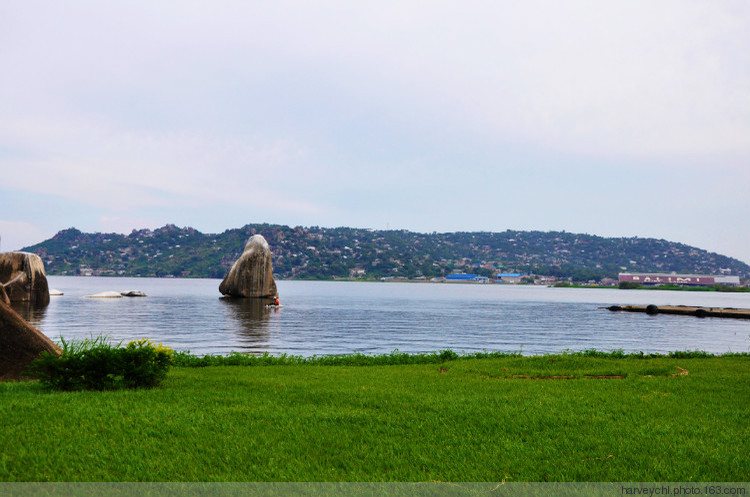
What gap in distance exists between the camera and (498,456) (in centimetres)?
732

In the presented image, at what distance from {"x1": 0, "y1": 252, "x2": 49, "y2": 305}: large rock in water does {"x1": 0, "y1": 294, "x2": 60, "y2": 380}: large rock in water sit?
174 ft

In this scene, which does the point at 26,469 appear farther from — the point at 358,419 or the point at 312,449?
the point at 358,419

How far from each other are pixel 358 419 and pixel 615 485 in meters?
4.11

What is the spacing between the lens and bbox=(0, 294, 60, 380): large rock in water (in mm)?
13367

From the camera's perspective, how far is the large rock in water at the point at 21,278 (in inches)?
2334

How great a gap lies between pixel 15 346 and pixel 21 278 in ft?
181

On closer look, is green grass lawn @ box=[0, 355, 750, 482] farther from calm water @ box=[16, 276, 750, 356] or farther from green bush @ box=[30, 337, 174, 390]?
calm water @ box=[16, 276, 750, 356]

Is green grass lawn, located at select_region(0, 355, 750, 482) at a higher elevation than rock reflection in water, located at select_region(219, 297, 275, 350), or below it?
higher

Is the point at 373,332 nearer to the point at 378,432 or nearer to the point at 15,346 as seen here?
the point at 15,346

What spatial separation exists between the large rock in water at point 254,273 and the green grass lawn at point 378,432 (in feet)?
215

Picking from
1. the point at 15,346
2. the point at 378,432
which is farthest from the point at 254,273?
the point at 378,432

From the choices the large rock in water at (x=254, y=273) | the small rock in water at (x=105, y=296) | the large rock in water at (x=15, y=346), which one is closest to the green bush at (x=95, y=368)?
the large rock in water at (x=15, y=346)

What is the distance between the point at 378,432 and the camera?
8.49 m

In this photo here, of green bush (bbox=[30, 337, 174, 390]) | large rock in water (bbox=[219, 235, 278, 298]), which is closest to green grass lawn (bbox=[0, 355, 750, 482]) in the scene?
green bush (bbox=[30, 337, 174, 390])
